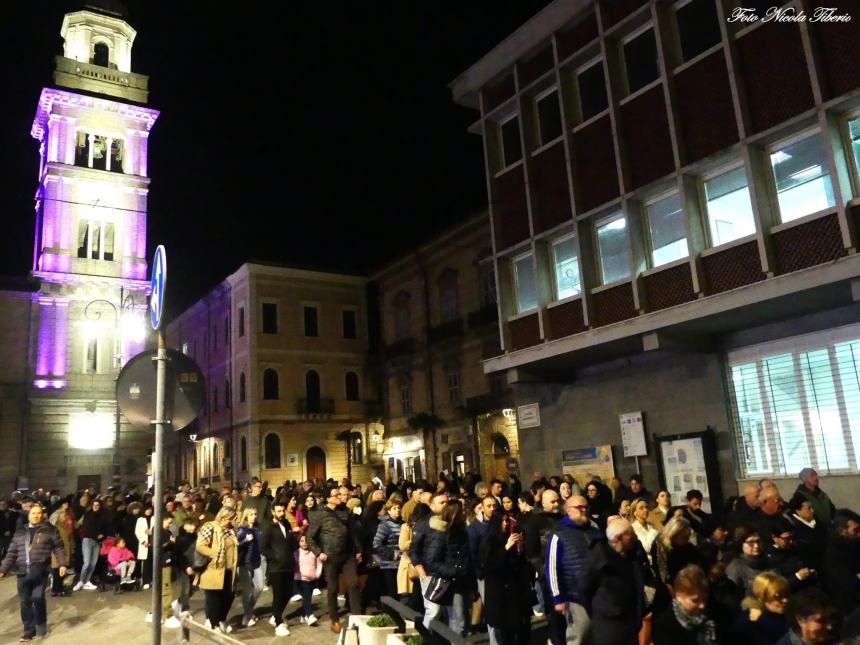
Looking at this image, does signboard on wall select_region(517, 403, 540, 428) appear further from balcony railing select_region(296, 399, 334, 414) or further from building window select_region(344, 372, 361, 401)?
building window select_region(344, 372, 361, 401)

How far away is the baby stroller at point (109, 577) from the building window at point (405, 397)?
21.9 metres

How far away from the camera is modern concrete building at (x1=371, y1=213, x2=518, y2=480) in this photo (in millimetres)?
30188

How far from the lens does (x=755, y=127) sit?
12.6m

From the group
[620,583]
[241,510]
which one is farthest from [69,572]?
[620,583]

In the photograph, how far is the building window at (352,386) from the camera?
40969mm

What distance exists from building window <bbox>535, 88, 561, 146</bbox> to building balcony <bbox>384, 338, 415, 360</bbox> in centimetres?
2026

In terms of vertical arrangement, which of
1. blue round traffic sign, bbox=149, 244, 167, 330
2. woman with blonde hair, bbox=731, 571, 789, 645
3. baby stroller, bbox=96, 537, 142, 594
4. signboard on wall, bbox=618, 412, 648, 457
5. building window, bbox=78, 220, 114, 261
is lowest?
baby stroller, bbox=96, 537, 142, 594

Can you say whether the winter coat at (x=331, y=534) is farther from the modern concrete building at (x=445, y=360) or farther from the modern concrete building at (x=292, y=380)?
the modern concrete building at (x=292, y=380)

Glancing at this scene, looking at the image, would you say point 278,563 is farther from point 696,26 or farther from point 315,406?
point 315,406

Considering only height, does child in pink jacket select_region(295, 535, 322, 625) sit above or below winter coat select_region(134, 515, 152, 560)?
below

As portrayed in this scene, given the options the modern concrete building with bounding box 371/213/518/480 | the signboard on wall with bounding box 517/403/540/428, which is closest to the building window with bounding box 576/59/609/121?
the signboard on wall with bounding box 517/403/540/428

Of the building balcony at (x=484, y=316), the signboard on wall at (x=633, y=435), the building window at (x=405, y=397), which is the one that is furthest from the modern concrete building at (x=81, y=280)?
the signboard on wall at (x=633, y=435)

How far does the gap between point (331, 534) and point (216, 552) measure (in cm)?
162

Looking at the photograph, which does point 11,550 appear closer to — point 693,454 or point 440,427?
point 693,454
